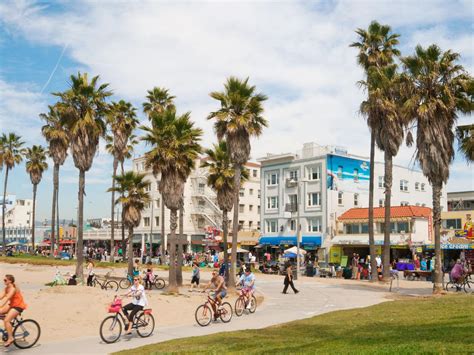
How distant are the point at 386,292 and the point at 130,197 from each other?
60.0ft

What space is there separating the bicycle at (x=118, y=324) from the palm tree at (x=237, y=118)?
41.7 feet

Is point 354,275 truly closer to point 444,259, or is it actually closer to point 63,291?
point 444,259

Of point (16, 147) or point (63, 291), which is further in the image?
point (16, 147)

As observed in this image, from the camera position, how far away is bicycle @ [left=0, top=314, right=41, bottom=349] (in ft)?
42.1

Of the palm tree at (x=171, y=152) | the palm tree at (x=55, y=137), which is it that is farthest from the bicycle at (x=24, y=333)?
the palm tree at (x=55, y=137)

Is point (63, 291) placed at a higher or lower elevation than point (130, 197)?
lower

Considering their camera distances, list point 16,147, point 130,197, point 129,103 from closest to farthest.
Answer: point 130,197 < point 129,103 < point 16,147

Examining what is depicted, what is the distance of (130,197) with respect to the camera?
3672 cm

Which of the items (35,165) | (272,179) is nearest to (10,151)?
(35,165)

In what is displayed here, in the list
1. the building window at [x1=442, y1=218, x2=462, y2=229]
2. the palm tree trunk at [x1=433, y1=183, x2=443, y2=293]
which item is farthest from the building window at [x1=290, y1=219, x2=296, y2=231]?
the palm tree trunk at [x1=433, y1=183, x2=443, y2=293]

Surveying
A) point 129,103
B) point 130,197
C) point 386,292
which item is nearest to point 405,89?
point 386,292

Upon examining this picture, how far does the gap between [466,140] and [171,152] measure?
47.3 ft

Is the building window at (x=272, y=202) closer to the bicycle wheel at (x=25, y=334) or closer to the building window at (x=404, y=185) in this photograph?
the building window at (x=404, y=185)

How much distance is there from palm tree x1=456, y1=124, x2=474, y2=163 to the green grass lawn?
33.5ft
